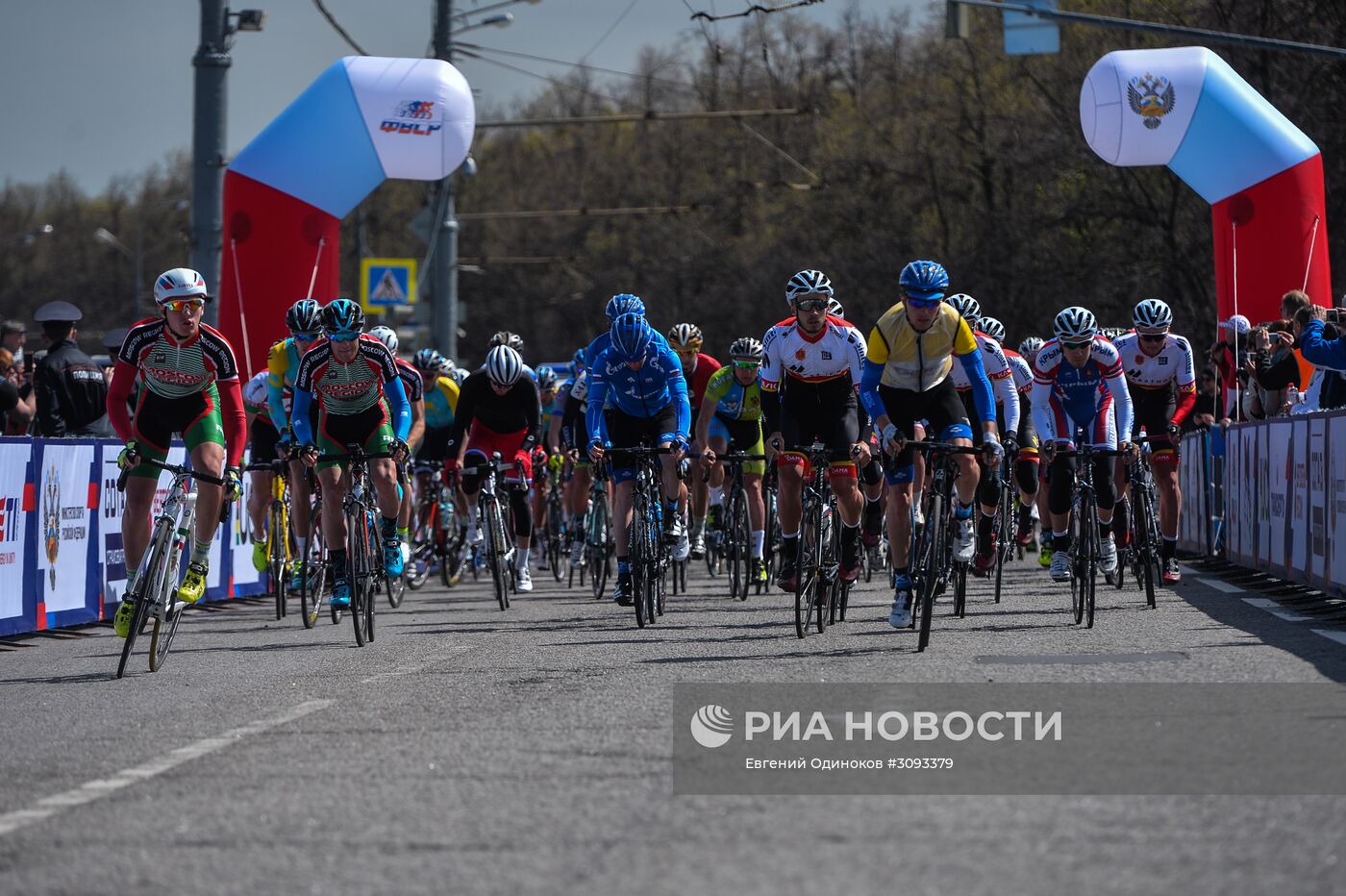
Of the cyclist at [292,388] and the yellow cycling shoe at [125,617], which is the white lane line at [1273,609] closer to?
the cyclist at [292,388]

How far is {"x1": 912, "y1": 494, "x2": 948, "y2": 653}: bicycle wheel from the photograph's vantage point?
32.7ft

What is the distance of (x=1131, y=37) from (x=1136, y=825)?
112 feet

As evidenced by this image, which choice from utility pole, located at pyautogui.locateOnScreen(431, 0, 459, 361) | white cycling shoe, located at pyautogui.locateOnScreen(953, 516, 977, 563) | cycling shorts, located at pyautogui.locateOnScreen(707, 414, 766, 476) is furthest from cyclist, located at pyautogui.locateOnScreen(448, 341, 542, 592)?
utility pole, located at pyautogui.locateOnScreen(431, 0, 459, 361)

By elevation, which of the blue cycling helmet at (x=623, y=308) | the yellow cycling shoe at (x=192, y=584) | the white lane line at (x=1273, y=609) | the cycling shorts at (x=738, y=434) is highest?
the blue cycling helmet at (x=623, y=308)

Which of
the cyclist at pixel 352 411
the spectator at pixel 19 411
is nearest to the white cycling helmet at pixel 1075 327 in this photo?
the cyclist at pixel 352 411

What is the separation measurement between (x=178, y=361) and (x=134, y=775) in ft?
14.6

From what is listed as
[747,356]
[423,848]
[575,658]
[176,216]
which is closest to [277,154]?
[747,356]

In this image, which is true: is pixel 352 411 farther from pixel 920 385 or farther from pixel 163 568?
pixel 920 385

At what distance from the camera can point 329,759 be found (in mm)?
6734

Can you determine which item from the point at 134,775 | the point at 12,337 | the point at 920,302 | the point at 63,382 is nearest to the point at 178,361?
the point at 920,302

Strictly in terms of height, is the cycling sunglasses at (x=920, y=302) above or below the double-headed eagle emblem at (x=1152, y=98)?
below

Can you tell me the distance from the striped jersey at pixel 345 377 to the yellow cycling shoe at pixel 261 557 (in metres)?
2.37

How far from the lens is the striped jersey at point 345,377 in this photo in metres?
12.2

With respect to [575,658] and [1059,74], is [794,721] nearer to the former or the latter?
[575,658]
